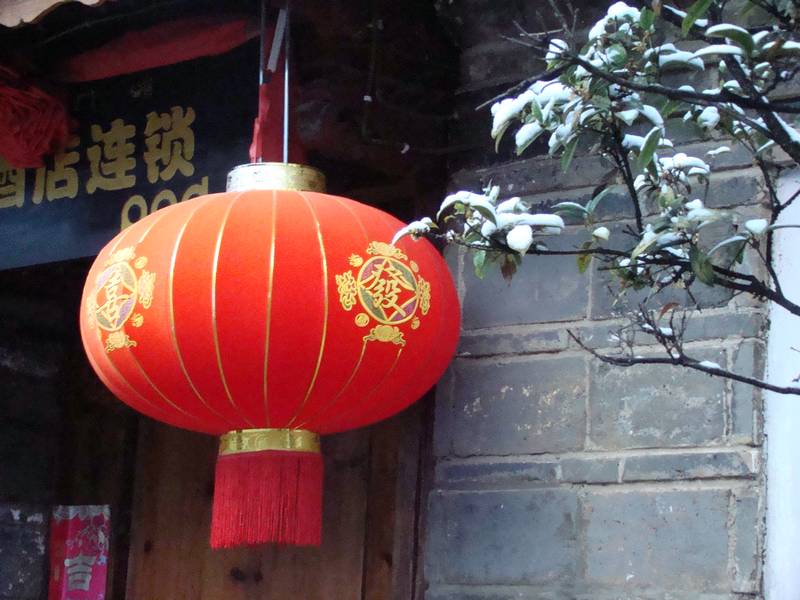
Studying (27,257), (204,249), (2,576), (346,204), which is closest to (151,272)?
(204,249)

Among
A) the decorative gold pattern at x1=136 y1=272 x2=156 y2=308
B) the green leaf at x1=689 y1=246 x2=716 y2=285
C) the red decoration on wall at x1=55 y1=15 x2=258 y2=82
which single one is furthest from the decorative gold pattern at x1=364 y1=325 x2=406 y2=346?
the red decoration on wall at x1=55 y1=15 x2=258 y2=82

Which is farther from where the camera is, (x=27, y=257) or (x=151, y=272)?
(x=27, y=257)

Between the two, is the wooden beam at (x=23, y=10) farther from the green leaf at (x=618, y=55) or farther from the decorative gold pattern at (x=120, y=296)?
the green leaf at (x=618, y=55)

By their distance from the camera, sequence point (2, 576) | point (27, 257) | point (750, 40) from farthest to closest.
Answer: point (2, 576) < point (27, 257) < point (750, 40)

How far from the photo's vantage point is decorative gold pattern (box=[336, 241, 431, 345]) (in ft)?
9.01

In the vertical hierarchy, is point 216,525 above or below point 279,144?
below

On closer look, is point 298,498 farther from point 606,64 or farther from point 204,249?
point 606,64

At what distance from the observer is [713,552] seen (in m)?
2.89

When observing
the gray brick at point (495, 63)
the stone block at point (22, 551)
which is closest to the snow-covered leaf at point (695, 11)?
the gray brick at point (495, 63)

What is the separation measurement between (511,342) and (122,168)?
1286mm

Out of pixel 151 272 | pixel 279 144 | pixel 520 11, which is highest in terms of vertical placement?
pixel 520 11

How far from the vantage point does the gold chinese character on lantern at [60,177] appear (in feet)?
12.7

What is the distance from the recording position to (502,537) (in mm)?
3227

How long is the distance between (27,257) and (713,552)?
2.19 metres
